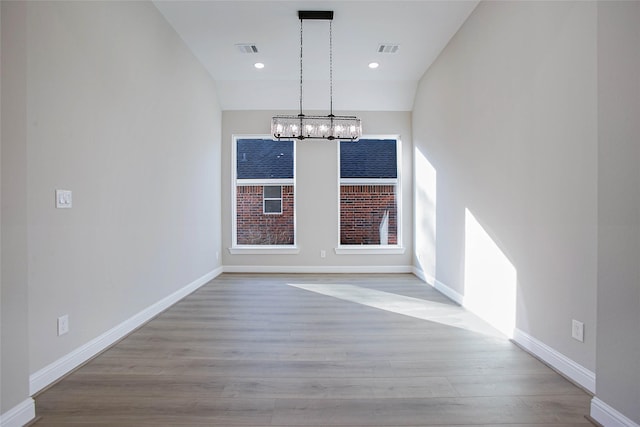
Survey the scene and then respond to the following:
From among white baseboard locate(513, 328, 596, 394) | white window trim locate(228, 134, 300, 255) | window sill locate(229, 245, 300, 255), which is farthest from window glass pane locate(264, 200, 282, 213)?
white baseboard locate(513, 328, 596, 394)

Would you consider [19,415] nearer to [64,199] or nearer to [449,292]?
[64,199]

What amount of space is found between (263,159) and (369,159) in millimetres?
1870

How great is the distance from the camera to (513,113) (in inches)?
104

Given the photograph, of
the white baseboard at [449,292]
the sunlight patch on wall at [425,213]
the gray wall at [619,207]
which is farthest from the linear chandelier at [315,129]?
the gray wall at [619,207]

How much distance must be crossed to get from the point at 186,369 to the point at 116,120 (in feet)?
6.66

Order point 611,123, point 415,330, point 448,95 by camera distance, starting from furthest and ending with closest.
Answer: point 448,95
point 415,330
point 611,123

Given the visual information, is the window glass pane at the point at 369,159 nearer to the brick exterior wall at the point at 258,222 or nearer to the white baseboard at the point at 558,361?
the brick exterior wall at the point at 258,222

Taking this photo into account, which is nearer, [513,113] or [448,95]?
[513,113]

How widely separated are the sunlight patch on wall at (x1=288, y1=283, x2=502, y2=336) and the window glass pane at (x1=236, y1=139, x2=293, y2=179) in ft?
6.77

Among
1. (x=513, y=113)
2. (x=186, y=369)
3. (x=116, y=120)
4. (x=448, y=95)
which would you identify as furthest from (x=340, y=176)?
(x=186, y=369)

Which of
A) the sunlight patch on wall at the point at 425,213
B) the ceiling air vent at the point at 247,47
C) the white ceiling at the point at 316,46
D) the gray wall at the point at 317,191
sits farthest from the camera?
the gray wall at the point at 317,191

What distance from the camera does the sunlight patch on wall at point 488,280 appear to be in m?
2.73

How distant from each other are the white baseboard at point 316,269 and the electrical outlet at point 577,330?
3557mm

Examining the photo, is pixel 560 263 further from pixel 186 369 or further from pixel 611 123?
pixel 186 369
